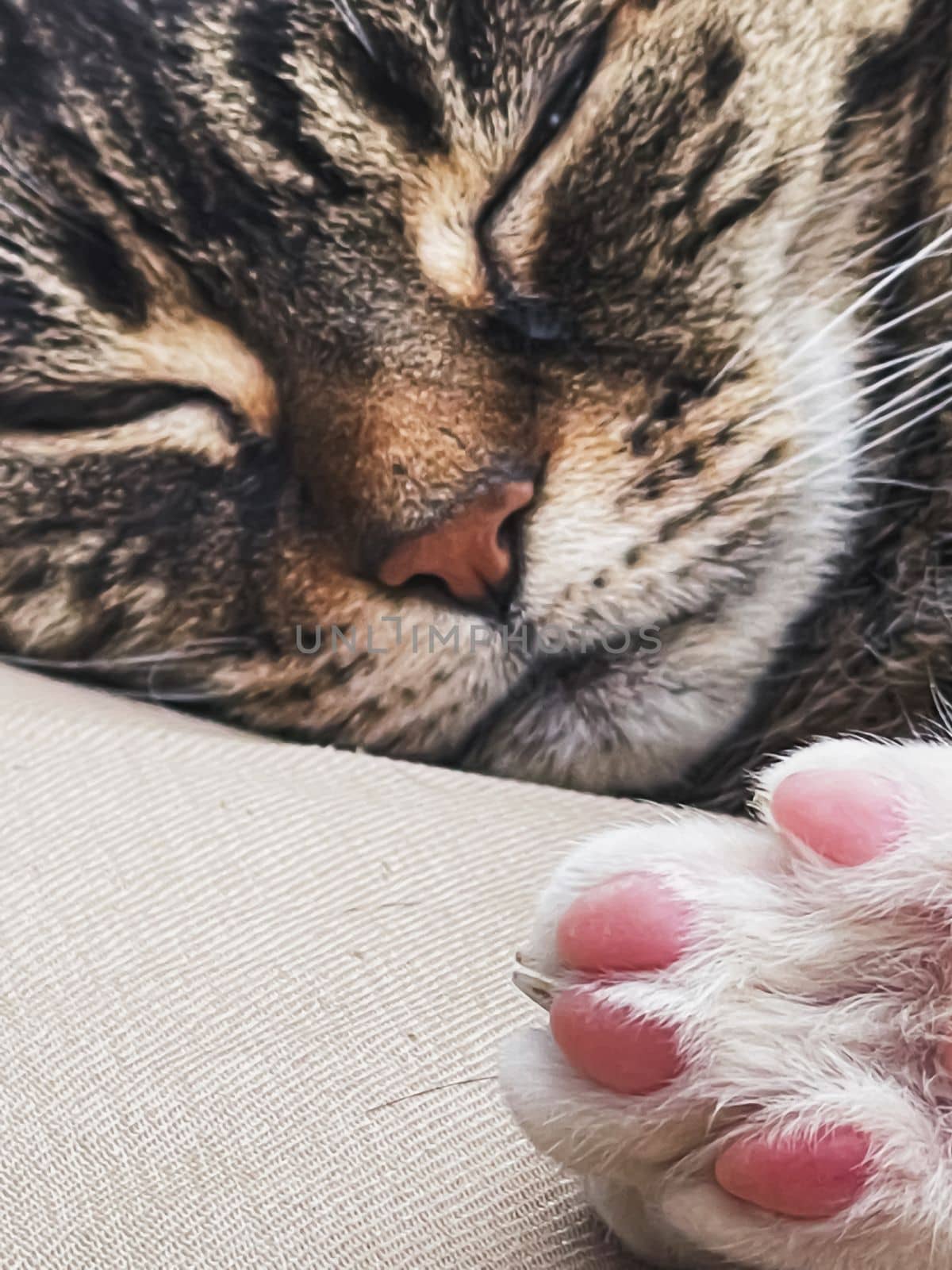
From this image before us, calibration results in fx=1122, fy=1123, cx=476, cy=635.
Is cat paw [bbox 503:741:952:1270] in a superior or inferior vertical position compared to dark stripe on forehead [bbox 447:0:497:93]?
inferior

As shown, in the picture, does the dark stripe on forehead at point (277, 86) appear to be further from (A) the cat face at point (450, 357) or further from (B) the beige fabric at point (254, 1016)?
(B) the beige fabric at point (254, 1016)

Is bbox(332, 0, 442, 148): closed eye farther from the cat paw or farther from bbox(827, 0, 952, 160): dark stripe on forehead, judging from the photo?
the cat paw

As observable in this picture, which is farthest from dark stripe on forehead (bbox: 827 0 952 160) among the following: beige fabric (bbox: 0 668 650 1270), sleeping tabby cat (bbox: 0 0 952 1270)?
beige fabric (bbox: 0 668 650 1270)

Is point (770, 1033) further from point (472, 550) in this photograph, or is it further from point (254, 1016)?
point (472, 550)

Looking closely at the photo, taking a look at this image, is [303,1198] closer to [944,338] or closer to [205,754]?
[205,754]

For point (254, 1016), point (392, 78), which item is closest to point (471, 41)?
point (392, 78)

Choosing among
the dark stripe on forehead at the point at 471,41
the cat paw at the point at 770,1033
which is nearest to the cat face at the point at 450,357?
the dark stripe on forehead at the point at 471,41
